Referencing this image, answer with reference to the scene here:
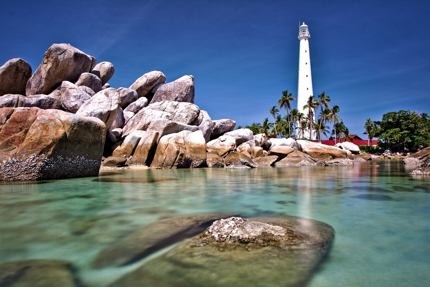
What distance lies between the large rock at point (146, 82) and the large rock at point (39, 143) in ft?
65.7

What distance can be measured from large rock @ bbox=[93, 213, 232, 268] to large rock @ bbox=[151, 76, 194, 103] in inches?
1019

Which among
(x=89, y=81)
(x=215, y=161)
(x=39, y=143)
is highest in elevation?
(x=89, y=81)

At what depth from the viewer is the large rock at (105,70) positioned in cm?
3066

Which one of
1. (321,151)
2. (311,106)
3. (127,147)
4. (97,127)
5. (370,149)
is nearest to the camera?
(97,127)

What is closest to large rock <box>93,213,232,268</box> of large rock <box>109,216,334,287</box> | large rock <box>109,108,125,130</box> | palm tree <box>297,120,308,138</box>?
large rock <box>109,216,334,287</box>

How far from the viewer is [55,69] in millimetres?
24234

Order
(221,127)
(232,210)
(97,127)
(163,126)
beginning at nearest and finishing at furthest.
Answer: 1. (232,210)
2. (97,127)
3. (163,126)
4. (221,127)

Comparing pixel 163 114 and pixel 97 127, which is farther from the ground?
pixel 163 114

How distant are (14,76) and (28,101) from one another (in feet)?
15.0

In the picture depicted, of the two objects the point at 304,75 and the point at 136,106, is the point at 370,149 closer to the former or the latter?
the point at 304,75

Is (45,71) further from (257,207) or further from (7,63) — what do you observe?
(257,207)

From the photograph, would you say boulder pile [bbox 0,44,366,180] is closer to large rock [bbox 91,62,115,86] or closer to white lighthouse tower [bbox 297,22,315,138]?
large rock [bbox 91,62,115,86]

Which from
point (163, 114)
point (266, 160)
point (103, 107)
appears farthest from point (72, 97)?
point (266, 160)

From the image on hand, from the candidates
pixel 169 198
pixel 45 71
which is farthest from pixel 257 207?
pixel 45 71
